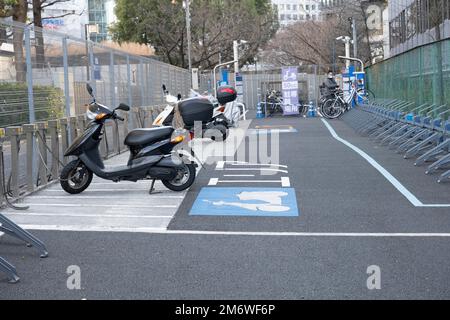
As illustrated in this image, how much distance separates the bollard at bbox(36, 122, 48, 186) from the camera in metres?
9.31

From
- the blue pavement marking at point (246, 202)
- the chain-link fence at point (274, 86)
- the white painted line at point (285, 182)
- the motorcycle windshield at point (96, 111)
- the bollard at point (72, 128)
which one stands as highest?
the chain-link fence at point (274, 86)

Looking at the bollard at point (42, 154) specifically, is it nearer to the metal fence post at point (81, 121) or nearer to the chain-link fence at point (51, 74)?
the chain-link fence at point (51, 74)

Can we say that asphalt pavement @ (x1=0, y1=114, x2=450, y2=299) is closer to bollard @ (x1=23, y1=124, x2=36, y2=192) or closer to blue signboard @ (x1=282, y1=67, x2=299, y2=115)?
bollard @ (x1=23, y1=124, x2=36, y2=192)

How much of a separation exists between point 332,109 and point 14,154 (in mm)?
19798

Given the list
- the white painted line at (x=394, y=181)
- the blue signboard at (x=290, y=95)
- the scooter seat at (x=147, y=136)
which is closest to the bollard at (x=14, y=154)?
the scooter seat at (x=147, y=136)

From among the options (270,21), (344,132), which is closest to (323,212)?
(344,132)

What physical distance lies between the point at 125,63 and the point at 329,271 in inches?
461

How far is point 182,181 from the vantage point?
9.05 m

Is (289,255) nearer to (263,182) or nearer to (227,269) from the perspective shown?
(227,269)

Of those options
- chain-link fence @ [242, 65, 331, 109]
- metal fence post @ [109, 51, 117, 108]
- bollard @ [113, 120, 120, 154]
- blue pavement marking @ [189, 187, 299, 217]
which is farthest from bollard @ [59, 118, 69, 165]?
chain-link fence @ [242, 65, 331, 109]

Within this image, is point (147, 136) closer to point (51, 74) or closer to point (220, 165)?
point (51, 74)

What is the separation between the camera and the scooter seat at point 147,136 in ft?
29.2

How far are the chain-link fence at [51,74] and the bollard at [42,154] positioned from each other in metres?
0.19

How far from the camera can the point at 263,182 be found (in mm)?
9844
